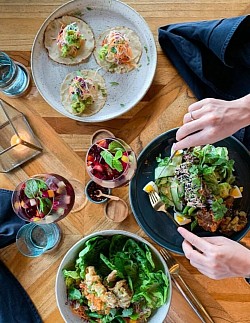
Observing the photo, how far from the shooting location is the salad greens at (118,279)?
4.61 feet

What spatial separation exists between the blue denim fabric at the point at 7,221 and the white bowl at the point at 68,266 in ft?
0.58

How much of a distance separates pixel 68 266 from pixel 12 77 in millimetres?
568

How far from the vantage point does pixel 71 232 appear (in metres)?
1.51

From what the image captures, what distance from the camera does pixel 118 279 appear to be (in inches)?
56.3

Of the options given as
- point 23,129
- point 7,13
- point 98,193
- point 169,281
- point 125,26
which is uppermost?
point 7,13

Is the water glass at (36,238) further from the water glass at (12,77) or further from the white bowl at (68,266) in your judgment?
the water glass at (12,77)

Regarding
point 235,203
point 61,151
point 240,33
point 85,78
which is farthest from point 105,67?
point 235,203

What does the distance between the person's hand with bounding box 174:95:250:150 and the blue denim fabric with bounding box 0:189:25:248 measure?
541mm

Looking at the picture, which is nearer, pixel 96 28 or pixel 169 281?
pixel 169 281

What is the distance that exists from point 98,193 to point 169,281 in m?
0.32

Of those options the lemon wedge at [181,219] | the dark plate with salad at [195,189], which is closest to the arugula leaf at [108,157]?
the dark plate with salad at [195,189]

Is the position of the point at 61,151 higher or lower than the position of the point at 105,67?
lower

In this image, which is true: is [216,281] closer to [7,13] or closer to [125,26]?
[125,26]

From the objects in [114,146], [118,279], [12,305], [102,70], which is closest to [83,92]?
[102,70]
